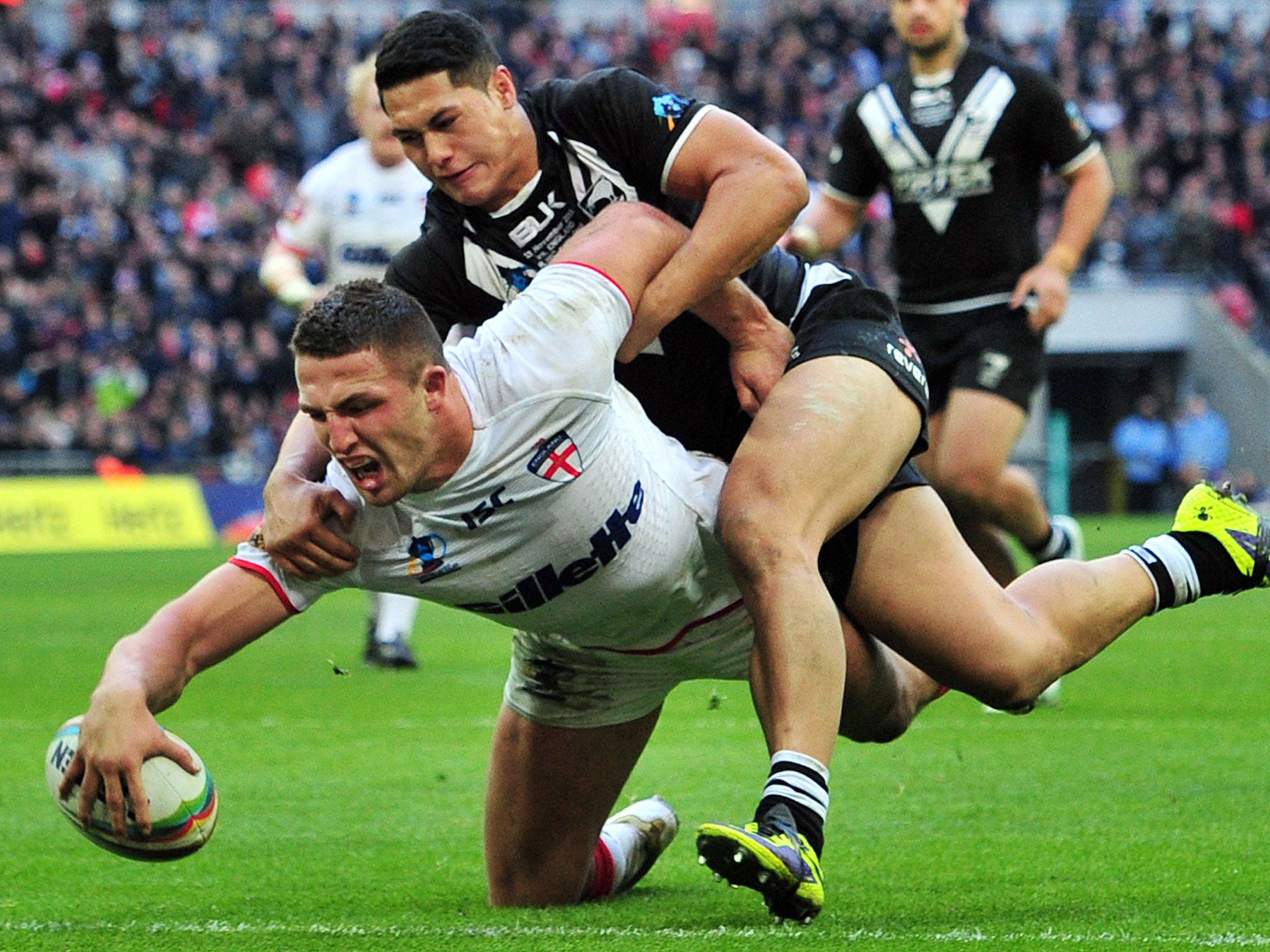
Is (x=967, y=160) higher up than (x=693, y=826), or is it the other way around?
(x=967, y=160)

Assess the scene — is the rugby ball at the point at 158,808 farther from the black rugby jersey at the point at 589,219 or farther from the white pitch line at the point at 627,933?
the black rugby jersey at the point at 589,219

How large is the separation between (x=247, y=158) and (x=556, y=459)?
76.9 ft

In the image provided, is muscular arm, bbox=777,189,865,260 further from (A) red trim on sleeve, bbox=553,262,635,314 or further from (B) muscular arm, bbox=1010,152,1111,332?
(A) red trim on sleeve, bbox=553,262,635,314

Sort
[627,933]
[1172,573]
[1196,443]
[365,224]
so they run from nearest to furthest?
[627,933]
[1172,573]
[365,224]
[1196,443]

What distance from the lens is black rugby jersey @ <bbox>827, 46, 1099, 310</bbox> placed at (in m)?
7.79

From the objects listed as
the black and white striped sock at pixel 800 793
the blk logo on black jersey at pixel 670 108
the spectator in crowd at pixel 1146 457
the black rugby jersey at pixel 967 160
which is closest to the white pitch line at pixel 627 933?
the black and white striped sock at pixel 800 793

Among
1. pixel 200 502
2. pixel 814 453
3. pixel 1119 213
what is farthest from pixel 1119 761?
pixel 1119 213

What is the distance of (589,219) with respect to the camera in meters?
4.68

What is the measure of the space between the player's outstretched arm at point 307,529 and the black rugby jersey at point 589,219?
99 centimetres

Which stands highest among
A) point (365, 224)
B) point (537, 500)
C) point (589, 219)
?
point (589, 219)

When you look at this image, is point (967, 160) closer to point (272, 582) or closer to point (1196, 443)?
point (272, 582)

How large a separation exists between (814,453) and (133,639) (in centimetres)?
152

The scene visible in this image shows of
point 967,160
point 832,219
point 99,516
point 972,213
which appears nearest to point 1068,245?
point 972,213

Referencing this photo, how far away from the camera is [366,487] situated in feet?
12.3
